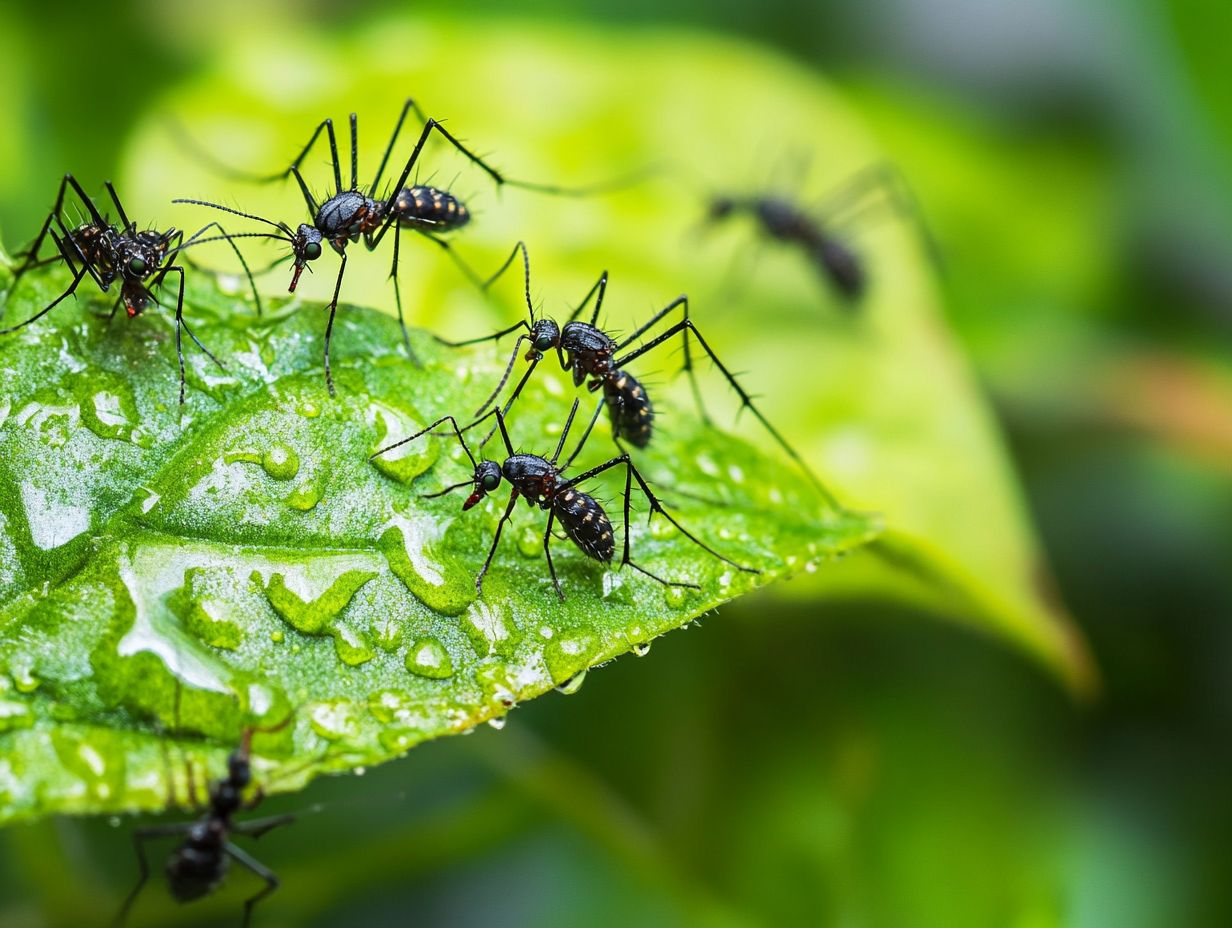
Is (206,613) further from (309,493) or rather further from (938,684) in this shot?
(938,684)

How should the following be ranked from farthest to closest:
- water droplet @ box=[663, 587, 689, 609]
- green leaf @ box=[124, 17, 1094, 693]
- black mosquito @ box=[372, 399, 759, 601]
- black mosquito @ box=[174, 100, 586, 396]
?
1. green leaf @ box=[124, 17, 1094, 693]
2. black mosquito @ box=[174, 100, 586, 396]
3. black mosquito @ box=[372, 399, 759, 601]
4. water droplet @ box=[663, 587, 689, 609]

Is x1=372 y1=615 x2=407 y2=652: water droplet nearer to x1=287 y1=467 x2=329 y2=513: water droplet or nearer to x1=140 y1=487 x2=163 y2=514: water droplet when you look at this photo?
x1=287 y1=467 x2=329 y2=513: water droplet

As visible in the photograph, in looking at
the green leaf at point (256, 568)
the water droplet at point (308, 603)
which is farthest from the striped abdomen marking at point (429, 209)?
the water droplet at point (308, 603)

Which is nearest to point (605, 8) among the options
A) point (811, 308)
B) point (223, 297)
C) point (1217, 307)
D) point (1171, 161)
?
point (811, 308)

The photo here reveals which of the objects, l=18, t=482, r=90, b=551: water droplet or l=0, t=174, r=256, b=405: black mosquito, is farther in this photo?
l=0, t=174, r=256, b=405: black mosquito

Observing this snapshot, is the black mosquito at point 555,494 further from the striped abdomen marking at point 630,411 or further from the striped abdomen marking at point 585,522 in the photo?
the striped abdomen marking at point 630,411

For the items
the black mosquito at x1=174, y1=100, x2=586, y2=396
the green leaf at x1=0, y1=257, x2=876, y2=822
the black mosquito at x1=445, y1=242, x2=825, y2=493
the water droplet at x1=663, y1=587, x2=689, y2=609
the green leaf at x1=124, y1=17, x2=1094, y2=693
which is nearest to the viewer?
the green leaf at x1=0, y1=257, x2=876, y2=822

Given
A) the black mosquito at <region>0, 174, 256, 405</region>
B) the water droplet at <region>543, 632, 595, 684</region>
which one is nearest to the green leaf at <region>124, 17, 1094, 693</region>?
the black mosquito at <region>0, 174, 256, 405</region>
